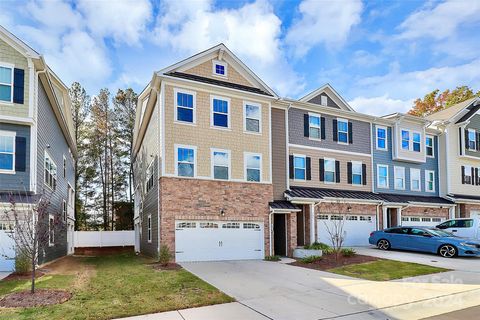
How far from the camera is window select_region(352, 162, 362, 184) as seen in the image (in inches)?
973

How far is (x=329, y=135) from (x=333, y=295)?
15.1m

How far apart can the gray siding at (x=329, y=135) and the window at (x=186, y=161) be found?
694cm

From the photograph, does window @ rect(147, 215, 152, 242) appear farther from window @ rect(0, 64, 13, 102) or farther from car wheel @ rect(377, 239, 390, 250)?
car wheel @ rect(377, 239, 390, 250)

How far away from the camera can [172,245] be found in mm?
16828

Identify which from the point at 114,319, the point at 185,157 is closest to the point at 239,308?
the point at 114,319

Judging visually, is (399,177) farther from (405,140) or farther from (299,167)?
(299,167)

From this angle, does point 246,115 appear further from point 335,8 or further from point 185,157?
point 335,8

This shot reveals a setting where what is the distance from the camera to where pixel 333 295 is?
10.2 metres

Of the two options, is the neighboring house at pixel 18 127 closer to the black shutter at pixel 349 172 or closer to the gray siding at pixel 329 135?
the gray siding at pixel 329 135

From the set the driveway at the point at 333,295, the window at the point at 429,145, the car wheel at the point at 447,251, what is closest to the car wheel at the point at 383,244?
the car wheel at the point at 447,251

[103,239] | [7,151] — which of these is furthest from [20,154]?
[103,239]

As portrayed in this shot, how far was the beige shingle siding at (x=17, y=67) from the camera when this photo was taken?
15.1 metres

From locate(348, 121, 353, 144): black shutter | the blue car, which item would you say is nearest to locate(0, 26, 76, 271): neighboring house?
the blue car

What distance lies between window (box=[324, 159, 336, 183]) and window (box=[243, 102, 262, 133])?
5958 millimetres
